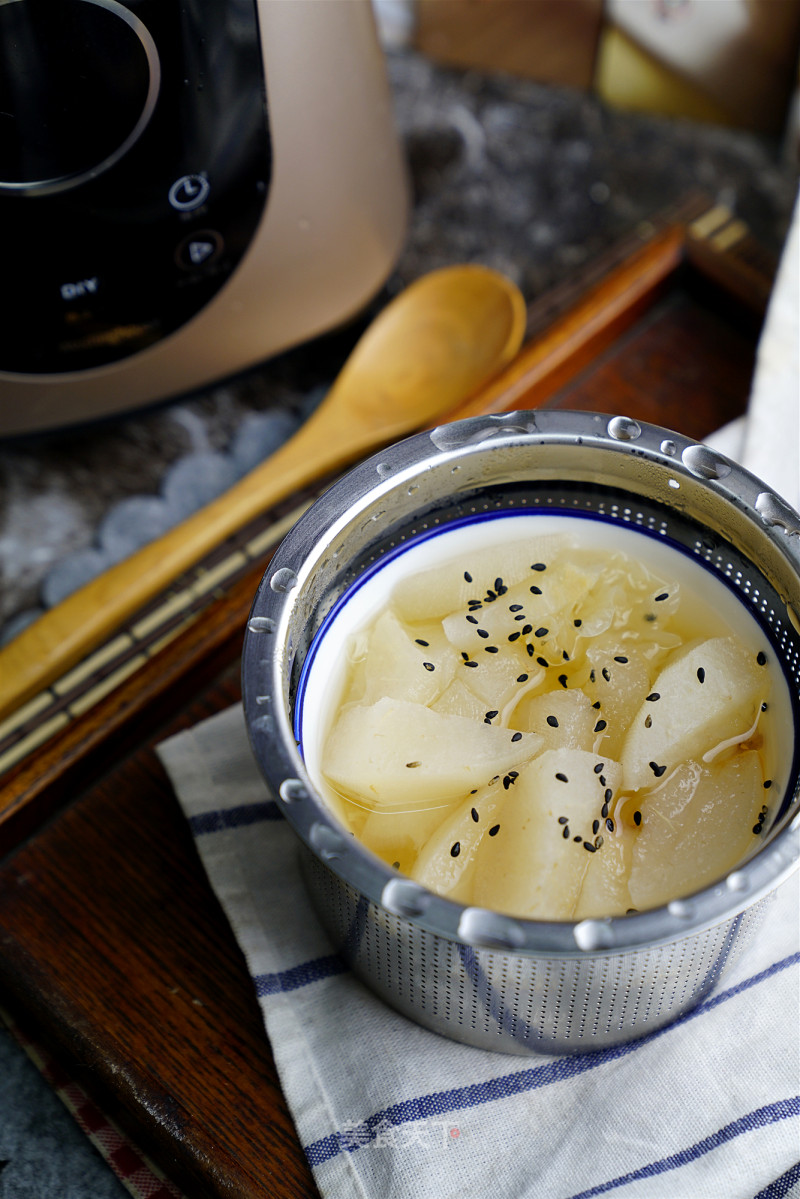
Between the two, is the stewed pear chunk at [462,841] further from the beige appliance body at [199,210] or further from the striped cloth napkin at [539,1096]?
the beige appliance body at [199,210]

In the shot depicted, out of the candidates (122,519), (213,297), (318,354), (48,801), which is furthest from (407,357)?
(48,801)

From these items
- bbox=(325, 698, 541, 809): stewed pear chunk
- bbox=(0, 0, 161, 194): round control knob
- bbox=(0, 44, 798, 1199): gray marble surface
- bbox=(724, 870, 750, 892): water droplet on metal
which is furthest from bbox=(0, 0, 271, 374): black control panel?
bbox=(724, 870, 750, 892): water droplet on metal

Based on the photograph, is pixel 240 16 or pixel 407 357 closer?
pixel 240 16

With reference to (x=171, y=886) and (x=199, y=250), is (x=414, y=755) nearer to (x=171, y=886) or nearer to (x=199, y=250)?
(x=171, y=886)

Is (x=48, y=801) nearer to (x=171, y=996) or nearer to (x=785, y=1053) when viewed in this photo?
(x=171, y=996)

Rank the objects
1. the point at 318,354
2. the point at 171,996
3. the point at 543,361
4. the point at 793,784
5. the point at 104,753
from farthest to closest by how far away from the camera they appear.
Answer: the point at 318,354 < the point at 543,361 < the point at 104,753 < the point at 171,996 < the point at 793,784

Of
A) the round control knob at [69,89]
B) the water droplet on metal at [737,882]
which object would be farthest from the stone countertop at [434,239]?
the water droplet on metal at [737,882]

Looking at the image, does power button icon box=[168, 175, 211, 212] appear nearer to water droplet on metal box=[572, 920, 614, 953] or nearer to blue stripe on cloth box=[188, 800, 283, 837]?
blue stripe on cloth box=[188, 800, 283, 837]
